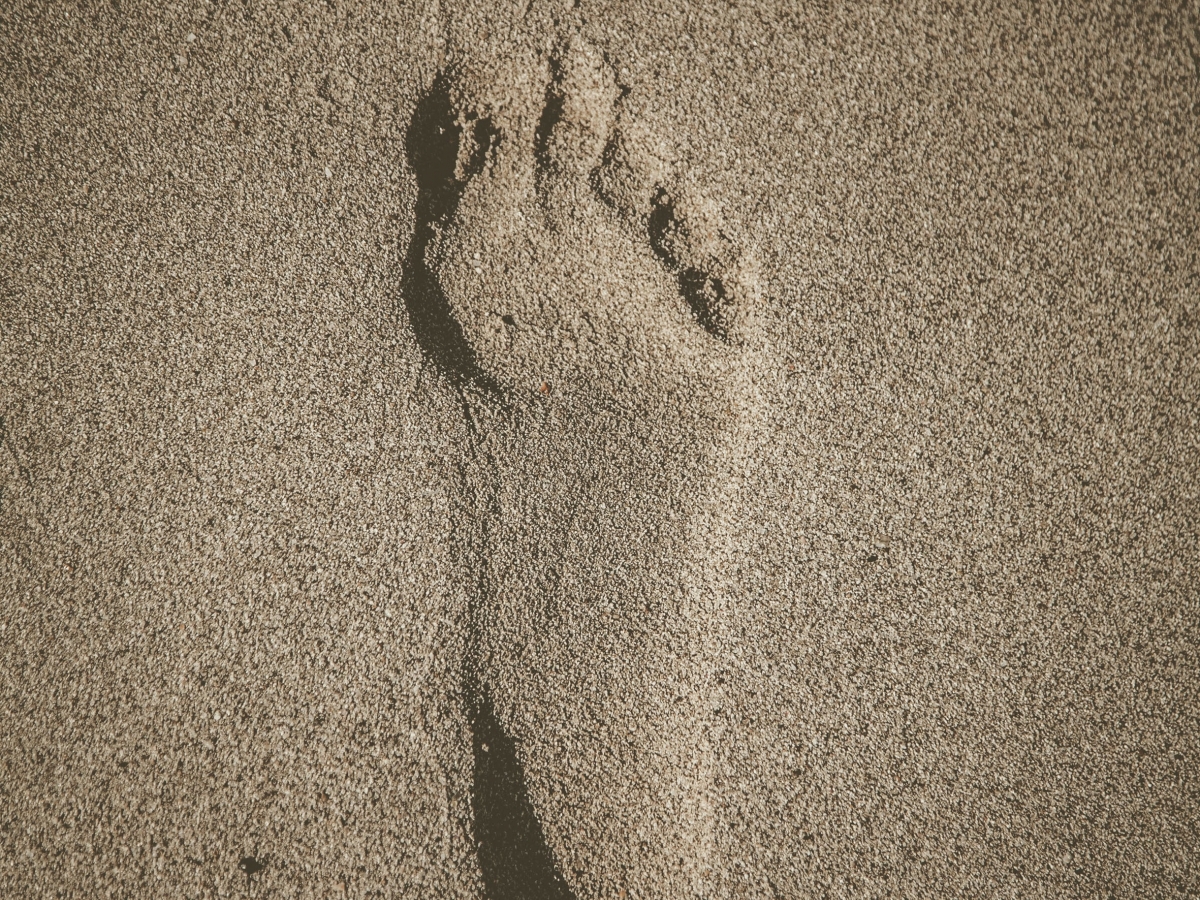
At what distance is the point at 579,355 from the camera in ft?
3.20

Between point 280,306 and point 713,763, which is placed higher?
point 280,306

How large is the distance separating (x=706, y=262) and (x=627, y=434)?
12.4 inches

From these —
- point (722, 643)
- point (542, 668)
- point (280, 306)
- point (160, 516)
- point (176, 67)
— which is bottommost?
point (160, 516)

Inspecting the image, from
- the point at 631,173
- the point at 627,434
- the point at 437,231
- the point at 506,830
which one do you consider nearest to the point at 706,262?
the point at 631,173

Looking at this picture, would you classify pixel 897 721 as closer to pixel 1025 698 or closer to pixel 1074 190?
pixel 1025 698

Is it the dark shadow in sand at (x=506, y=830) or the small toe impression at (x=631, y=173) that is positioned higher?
the small toe impression at (x=631, y=173)

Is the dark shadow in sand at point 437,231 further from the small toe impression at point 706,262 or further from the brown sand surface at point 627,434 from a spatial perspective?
the small toe impression at point 706,262

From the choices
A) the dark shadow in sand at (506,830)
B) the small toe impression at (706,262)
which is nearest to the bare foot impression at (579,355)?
the small toe impression at (706,262)

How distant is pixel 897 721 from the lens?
0.96 m

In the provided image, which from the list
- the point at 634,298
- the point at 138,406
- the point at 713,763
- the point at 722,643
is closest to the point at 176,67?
the point at 138,406

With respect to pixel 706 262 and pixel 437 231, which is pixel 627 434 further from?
pixel 437 231

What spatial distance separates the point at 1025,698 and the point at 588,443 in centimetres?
83

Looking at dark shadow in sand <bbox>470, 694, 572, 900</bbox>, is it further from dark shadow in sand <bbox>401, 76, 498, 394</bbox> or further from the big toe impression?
the big toe impression

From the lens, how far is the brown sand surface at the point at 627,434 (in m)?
0.95
